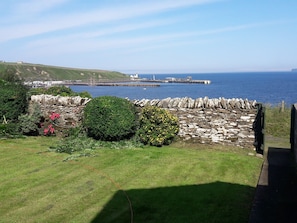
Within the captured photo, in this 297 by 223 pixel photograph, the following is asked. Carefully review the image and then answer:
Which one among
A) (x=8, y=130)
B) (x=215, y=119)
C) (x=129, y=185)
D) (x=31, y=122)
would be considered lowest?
(x=129, y=185)

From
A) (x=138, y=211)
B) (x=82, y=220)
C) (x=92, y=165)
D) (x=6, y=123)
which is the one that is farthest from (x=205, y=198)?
(x=6, y=123)

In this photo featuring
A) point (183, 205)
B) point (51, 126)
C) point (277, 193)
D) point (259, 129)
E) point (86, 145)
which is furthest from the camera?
point (51, 126)

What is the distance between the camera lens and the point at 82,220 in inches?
235

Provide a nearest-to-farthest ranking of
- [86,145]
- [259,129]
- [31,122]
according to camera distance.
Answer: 1. [259,129]
2. [86,145]
3. [31,122]

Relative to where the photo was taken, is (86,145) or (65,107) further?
(65,107)

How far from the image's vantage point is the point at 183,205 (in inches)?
259

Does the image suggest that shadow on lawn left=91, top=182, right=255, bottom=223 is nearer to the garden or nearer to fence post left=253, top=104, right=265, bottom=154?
the garden

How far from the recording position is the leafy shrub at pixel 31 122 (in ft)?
45.2

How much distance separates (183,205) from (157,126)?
222 inches

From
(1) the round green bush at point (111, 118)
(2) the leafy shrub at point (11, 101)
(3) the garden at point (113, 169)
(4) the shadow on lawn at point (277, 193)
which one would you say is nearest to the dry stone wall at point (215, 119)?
(3) the garden at point (113, 169)

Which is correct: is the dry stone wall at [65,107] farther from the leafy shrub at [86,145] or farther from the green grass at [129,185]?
the green grass at [129,185]

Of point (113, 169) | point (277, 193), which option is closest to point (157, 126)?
point (113, 169)

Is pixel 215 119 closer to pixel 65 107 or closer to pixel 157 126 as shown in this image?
pixel 157 126

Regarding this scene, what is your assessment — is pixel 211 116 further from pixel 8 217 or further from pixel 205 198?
pixel 8 217
